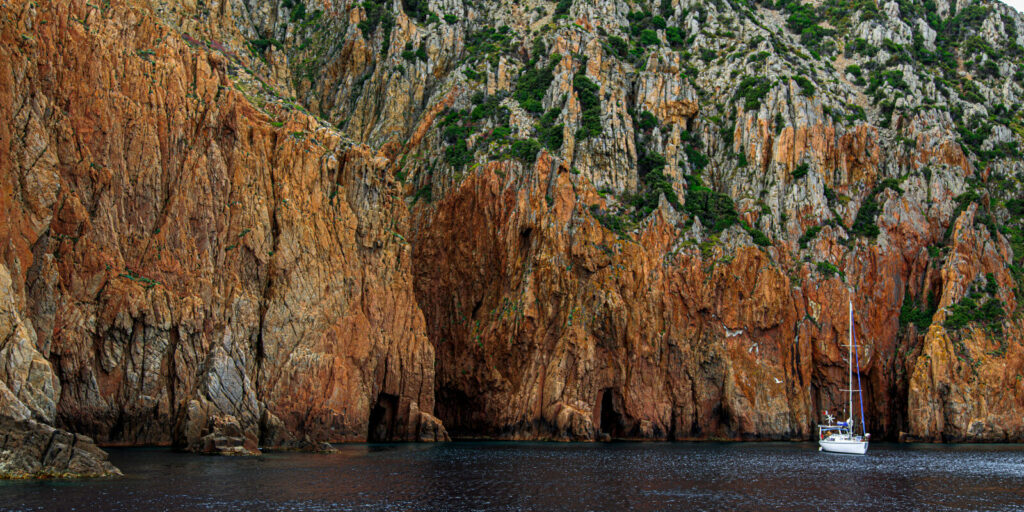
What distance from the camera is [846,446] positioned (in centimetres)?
8362

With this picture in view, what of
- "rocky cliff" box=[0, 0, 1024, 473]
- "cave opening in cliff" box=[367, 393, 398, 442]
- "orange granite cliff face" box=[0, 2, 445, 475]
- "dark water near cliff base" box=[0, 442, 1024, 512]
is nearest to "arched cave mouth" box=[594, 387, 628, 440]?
"rocky cliff" box=[0, 0, 1024, 473]

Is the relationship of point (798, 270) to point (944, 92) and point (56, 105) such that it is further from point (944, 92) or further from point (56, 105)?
point (56, 105)

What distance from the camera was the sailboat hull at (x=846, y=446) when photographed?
272 feet

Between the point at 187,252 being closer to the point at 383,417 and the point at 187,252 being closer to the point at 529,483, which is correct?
the point at 383,417

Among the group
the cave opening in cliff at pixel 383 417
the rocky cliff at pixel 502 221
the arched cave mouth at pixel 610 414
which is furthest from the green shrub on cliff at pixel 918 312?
the cave opening in cliff at pixel 383 417

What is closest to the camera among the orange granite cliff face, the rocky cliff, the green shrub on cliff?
the orange granite cliff face

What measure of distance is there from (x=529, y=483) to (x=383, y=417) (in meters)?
41.0

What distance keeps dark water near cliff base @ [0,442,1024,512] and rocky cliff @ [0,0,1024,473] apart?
31.0 ft

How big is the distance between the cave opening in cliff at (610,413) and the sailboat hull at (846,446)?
78.9ft

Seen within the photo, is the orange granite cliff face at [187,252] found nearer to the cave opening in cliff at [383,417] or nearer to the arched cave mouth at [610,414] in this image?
the cave opening in cliff at [383,417]

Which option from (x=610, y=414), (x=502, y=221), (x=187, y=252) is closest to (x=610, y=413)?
(x=610, y=414)

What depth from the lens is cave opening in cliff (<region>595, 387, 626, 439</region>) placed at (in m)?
99.9

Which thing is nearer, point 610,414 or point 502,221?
point 610,414

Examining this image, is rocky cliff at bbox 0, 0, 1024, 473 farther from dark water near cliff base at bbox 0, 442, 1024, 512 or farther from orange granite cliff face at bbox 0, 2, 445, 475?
dark water near cliff base at bbox 0, 442, 1024, 512
